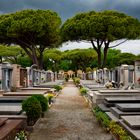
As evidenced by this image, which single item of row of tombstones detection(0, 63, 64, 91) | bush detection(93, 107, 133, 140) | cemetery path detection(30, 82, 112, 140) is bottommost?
cemetery path detection(30, 82, 112, 140)

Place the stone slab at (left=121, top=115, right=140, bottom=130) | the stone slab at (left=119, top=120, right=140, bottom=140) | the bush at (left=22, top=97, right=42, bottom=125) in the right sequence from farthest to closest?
the bush at (left=22, top=97, right=42, bottom=125)
the stone slab at (left=121, top=115, right=140, bottom=130)
the stone slab at (left=119, top=120, right=140, bottom=140)

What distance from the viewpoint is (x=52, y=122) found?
14641 mm

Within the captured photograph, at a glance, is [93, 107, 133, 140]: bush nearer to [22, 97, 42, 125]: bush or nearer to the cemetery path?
the cemetery path

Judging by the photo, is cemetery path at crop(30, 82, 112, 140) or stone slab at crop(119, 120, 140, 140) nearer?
stone slab at crop(119, 120, 140, 140)

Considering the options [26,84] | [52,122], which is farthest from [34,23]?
[52,122]

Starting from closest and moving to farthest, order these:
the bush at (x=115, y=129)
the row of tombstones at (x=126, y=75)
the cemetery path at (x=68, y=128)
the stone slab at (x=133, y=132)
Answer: the stone slab at (x=133, y=132)
the bush at (x=115, y=129)
the cemetery path at (x=68, y=128)
the row of tombstones at (x=126, y=75)

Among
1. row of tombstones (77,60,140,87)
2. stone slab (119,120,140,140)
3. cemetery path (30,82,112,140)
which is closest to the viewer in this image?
stone slab (119,120,140,140)

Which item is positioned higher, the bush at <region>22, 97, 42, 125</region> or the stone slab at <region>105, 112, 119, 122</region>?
the bush at <region>22, 97, 42, 125</region>

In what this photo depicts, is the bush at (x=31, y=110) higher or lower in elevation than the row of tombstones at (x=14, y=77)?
lower

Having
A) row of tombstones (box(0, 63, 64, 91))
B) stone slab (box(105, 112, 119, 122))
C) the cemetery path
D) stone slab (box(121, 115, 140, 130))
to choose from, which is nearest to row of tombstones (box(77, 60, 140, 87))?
row of tombstones (box(0, 63, 64, 91))

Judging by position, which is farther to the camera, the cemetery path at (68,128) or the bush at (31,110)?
the bush at (31,110)

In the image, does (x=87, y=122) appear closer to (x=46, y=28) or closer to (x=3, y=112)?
(x=3, y=112)

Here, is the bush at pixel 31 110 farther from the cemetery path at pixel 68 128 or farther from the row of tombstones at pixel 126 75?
the row of tombstones at pixel 126 75

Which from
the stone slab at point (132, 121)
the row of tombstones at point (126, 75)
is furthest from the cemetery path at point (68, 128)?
the row of tombstones at point (126, 75)
